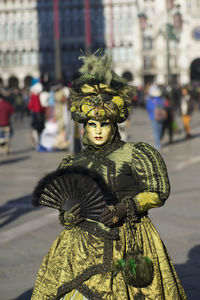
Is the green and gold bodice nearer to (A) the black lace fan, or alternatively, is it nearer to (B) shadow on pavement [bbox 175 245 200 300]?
(A) the black lace fan

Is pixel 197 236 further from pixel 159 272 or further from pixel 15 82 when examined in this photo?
pixel 15 82

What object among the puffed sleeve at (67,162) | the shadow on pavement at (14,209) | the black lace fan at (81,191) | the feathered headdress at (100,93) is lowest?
the shadow on pavement at (14,209)

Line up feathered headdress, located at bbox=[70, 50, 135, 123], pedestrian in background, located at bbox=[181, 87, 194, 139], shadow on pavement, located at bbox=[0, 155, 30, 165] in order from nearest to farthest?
feathered headdress, located at bbox=[70, 50, 135, 123] → shadow on pavement, located at bbox=[0, 155, 30, 165] → pedestrian in background, located at bbox=[181, 87, 194, 139]

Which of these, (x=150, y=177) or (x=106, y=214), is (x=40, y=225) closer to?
(x=150, y=177)

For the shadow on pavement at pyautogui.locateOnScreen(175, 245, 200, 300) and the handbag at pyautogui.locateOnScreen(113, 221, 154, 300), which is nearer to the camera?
the handbag at pyautogui.locateOnScreen(113, 221, 154, 300)

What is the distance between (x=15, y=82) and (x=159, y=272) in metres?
86.8

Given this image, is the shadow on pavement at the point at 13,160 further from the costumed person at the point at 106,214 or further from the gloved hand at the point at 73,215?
the gloved hand at the point at 73,215

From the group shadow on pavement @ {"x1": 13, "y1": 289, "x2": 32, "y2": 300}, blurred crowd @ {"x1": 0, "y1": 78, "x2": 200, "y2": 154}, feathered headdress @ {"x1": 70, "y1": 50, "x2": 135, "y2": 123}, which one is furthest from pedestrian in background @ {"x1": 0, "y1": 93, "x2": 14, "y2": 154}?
feathered headdress @ {"x1": 70, "y1": 50, "x2": 135, "y2": 123}

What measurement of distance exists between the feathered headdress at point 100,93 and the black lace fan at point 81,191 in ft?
1.11

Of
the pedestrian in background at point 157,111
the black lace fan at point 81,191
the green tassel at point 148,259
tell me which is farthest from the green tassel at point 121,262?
the pedestrian in background at point 157,111

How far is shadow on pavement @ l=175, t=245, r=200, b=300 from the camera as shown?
16.4 ft

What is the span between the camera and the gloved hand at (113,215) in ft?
10.5

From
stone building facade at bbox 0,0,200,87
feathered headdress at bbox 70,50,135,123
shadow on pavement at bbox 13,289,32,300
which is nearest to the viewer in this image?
feathered headdress at bbox 70,50,135,123

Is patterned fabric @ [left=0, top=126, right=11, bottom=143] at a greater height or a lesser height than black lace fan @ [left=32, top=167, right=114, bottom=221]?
lesser
